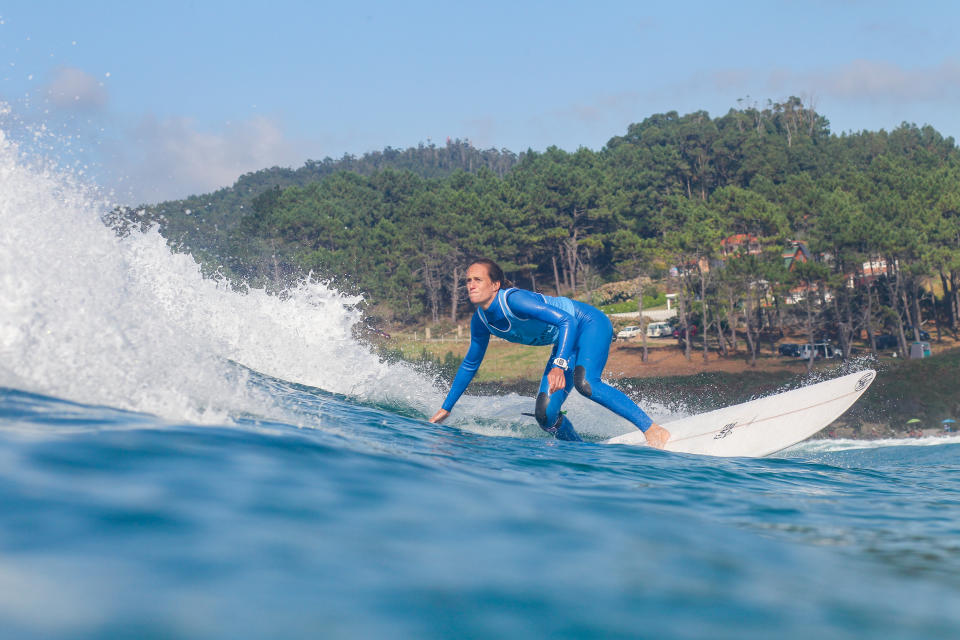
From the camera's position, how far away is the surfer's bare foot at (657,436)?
19.1 ft

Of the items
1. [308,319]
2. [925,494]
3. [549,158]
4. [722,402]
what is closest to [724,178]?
[549,158]

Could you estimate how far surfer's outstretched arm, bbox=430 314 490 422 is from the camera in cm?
661

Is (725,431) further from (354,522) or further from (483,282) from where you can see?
(354,522)

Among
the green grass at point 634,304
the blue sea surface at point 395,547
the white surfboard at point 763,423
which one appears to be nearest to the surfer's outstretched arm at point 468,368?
the white surfboard at point 763,423

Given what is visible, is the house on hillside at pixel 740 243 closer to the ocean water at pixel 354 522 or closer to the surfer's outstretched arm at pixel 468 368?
the surfer's outstretched arm at pixel 468 368

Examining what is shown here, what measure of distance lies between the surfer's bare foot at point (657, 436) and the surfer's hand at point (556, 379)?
75 cm

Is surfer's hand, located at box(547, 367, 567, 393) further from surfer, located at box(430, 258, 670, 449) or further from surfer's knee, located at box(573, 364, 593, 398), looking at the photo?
surfer's knee, located at box(573, 364, 593, 398)

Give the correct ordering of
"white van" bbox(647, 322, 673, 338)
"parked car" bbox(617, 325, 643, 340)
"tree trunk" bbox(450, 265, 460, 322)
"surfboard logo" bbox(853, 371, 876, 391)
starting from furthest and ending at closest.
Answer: "tree trunk" bbox(450, 265, 460, 322), "white van" bbox(647, 322, 673, 338), "parked car" bbox(617, 325, 643, 340), "surfboard logo" bbox(853, 371, 876, 391)

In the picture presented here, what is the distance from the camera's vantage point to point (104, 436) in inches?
105

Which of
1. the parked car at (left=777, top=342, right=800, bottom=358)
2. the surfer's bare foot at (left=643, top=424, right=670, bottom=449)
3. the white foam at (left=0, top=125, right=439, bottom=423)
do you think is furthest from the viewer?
the parked car at (left=777, top=342, right=800, bottom=358)

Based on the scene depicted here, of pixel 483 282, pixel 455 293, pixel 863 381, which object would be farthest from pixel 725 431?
pixel 455 293

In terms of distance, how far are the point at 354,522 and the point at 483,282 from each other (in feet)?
13.1

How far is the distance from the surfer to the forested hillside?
106 ft

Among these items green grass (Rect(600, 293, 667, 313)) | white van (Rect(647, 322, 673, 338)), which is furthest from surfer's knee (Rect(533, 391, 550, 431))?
green grass (Rect(600, 293, 667, 313))
